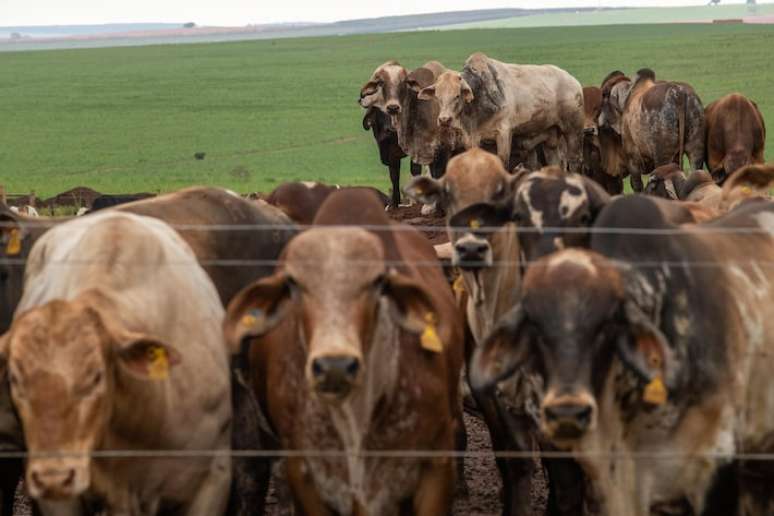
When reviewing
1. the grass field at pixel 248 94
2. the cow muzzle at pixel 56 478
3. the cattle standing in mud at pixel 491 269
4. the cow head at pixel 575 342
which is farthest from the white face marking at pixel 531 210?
the grass field at pixel 248 94

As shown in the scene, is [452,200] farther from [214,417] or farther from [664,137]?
[664,137]

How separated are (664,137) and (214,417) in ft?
44.7

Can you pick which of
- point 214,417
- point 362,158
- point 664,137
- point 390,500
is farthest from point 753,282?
point 362,158

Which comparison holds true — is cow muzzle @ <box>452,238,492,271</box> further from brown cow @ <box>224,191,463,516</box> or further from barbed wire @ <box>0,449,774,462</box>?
barbed wire @ <box>0,449,774,462</box>

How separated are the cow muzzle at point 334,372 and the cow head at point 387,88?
14.6 meters

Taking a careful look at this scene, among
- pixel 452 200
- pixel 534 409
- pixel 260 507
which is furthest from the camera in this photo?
pixel 452 200

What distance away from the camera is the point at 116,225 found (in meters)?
7.18

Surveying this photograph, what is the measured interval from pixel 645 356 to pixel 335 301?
1.12 metres

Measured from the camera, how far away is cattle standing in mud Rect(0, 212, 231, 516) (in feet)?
20.1

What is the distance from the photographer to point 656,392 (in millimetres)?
6438

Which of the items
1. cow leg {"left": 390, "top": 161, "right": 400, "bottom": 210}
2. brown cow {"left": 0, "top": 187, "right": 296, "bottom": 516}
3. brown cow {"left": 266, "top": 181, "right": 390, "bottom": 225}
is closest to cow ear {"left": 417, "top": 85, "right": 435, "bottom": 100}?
cow leg {"left": 390, "top": 161, "right": 400, "bottom": 210}

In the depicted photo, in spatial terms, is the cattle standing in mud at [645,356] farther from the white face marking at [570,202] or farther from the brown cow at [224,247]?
the brown cow at [224,247]

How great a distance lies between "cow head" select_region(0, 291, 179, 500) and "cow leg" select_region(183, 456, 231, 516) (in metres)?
0.72

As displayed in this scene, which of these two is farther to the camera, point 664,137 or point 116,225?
point 664,137
